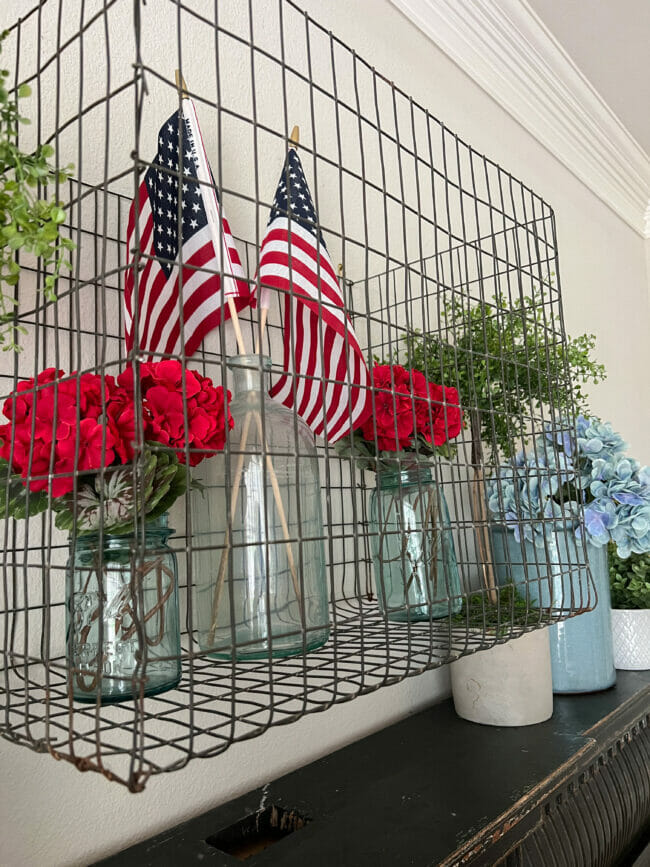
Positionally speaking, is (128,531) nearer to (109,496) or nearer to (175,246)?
(109,496)

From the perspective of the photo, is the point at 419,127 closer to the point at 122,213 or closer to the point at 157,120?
the point at 157,120

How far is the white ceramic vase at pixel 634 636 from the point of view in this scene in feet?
4.71

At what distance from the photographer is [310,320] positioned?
89 centimetres

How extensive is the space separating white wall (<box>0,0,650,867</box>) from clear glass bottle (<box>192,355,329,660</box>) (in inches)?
9.4

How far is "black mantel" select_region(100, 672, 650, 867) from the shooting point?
776 millimetres

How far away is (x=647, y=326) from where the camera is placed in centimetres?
288

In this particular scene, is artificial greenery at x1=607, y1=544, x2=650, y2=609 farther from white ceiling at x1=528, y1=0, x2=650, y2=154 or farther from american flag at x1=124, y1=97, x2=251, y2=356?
white ceiling at x1=528, y1=0, x2=650, y2=154

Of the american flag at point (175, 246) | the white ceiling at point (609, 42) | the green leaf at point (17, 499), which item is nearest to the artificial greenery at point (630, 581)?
the american flag at point (175, 246)

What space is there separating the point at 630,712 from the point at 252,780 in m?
0.68

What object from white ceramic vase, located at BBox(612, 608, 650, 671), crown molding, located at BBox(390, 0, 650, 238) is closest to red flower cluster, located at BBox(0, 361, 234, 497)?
white ceramic vase, located at BBox(612, 608, 650, 671)

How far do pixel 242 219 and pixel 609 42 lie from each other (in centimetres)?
160

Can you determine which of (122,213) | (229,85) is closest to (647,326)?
(229,85)

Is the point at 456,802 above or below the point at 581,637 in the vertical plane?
below

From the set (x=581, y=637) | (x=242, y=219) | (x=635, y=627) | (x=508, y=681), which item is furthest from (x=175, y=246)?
(x=635, y=627)
